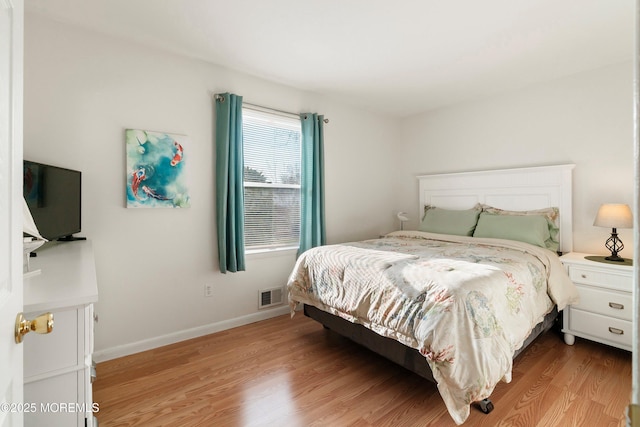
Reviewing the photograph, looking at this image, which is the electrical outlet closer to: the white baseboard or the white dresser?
the white baseboard

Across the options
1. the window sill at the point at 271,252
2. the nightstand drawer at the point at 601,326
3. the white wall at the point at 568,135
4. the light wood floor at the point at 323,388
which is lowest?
the light wood floor at the point at 323,388

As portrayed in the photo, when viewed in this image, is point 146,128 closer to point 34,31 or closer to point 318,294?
point 34,31

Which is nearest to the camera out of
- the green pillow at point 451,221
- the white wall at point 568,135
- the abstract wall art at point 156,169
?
the abstract wall art at point 156,169

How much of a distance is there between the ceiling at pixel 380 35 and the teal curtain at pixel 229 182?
0.44 m

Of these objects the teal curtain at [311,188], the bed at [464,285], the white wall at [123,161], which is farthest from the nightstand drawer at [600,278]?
the white wall at [123,161]

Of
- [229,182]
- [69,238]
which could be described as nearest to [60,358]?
[69,238]

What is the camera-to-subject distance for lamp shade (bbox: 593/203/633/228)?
2350 millimetres

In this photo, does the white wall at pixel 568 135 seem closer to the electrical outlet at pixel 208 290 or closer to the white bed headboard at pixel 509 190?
the white bed headboard at pixel 509 190

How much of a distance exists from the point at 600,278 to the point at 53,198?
149 inches

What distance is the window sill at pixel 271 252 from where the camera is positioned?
3.02 meters

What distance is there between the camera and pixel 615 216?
2.38 metres

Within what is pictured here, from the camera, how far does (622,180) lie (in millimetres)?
2602

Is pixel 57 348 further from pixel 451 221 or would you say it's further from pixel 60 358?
pixel 451 221

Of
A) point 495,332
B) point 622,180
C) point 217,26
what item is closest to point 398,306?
point 495,332
